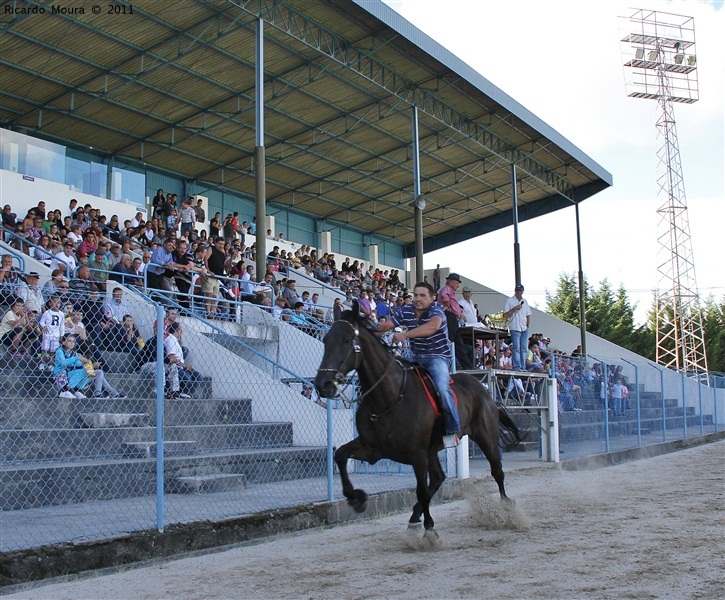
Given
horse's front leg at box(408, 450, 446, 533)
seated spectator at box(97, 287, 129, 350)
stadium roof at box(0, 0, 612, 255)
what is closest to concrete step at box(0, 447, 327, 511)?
seated spectator at box(97, 287, 129, 350)

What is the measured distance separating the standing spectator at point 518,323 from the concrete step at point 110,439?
20.2 ft

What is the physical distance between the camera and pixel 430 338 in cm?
914

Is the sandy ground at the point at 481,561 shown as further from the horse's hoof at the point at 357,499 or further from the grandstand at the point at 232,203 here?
the grandstand at the point at 232,203

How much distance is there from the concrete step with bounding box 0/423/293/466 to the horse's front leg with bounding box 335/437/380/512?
2.67 metres

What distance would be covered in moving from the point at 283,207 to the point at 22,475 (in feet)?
99.5

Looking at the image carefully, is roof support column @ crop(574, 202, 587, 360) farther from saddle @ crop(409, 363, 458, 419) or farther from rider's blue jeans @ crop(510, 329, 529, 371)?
saddle @ crop(409, 363, 458, 419)

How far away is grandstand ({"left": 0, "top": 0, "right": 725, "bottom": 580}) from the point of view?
9578 millimetres

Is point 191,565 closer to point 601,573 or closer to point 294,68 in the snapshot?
point 601,573

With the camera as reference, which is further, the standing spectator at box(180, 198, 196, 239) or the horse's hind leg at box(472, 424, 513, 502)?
the standing spectator at box(180, 198, 196, 239)

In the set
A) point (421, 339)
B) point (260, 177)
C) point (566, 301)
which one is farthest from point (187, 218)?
point (566, 301)

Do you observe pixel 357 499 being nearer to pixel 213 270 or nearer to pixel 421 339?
pixel 421 339

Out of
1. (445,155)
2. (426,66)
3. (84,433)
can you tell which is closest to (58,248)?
(84,433)

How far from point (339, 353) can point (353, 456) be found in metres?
1.31

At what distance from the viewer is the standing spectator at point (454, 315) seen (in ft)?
46.0
